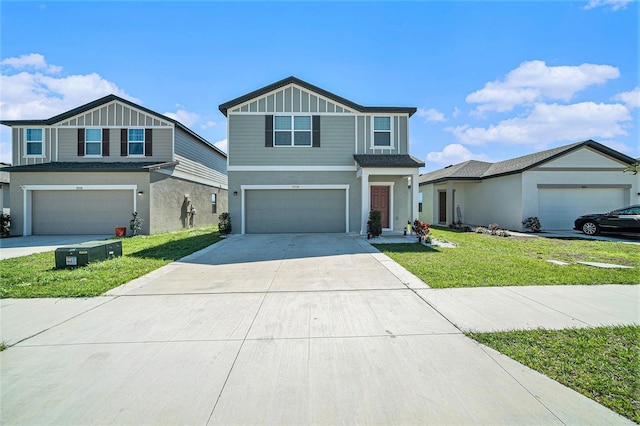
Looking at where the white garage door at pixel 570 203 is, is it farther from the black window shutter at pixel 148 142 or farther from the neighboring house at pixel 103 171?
the black window shutter at pixel 148 142

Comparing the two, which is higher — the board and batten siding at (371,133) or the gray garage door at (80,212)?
the board and batten siding at (371,133)

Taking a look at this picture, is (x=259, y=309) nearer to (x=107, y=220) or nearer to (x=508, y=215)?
(x=107, y=220)

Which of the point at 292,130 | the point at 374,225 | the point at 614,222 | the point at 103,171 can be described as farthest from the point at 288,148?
the point at 614,222

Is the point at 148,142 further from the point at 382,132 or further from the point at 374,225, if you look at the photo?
the point at 374,225

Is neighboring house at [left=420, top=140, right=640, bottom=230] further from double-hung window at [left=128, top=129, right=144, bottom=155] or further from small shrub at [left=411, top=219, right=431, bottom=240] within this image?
double-hung window at [left=128, top=129, right=144, bottom=155]

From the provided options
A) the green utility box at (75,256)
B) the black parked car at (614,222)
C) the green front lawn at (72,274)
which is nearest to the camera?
the green front lawn at (72,274)

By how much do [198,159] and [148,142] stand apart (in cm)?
356

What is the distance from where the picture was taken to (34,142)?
1593cm

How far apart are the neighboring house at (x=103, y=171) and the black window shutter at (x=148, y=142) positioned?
1.9 inches

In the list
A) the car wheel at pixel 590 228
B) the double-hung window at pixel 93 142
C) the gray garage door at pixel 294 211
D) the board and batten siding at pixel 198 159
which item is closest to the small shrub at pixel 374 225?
the gray garage door at pixel 294 211

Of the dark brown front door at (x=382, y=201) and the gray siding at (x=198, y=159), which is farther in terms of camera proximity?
the gray siding at (x=198, y=159)

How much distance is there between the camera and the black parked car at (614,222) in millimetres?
12336

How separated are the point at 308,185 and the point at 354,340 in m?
10.9

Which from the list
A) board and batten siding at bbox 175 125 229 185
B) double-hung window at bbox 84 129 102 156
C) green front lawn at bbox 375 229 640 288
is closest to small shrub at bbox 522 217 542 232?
green front lawn at bbox 375 229 640 288
